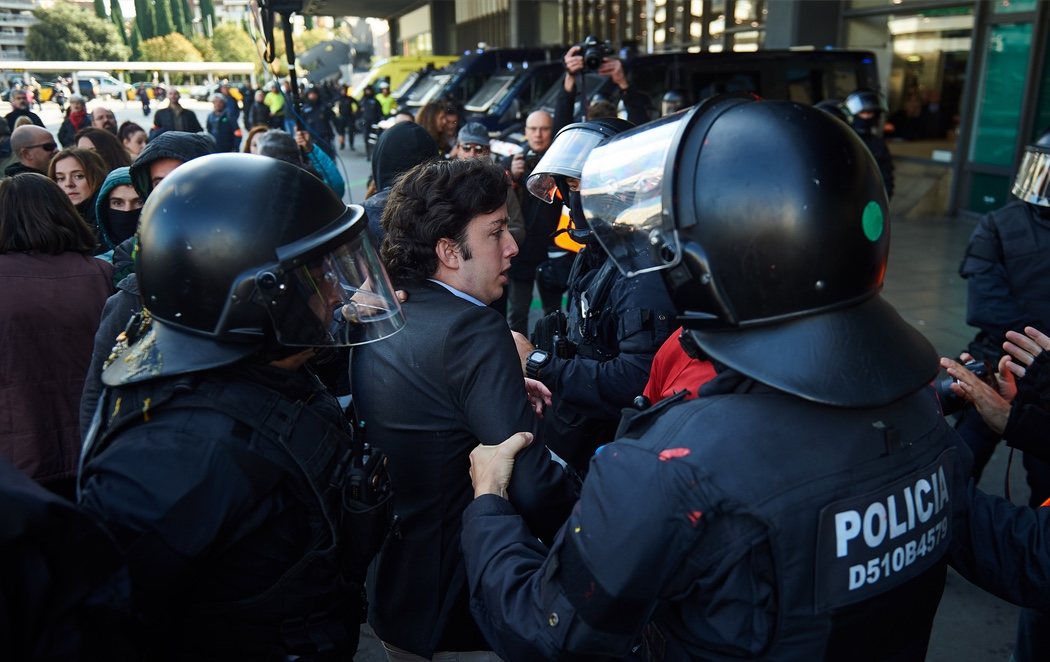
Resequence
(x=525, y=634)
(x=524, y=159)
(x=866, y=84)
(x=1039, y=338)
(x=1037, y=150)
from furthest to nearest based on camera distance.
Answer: (x=866, y=84)
(x=524, y=159)
(x=1037, y=150)
(x=1039, y=338)
(x=525, y=634)

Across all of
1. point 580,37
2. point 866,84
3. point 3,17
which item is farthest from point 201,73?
point 580,37

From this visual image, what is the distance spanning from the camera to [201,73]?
726 centimetres

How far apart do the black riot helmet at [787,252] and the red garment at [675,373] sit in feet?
0.94

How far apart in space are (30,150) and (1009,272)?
582 cm

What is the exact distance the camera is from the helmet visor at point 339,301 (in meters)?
1.42

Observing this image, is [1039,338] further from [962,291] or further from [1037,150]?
[962,291]

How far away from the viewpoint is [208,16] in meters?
6.32

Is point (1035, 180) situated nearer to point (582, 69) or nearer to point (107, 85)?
point (582, 69)

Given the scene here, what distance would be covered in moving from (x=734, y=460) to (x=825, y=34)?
1284cm

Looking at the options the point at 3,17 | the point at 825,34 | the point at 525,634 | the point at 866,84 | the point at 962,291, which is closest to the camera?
the point at 525,634

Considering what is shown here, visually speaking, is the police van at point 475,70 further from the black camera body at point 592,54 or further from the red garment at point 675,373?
the red garment at point 675,373

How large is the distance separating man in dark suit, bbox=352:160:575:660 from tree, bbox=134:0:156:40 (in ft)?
12.0

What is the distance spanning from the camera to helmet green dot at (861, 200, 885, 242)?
1.21 meters

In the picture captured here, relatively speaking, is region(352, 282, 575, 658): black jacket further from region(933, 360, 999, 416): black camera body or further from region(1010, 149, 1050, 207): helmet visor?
region(1010, 149, 1050, 207): helmet visor
